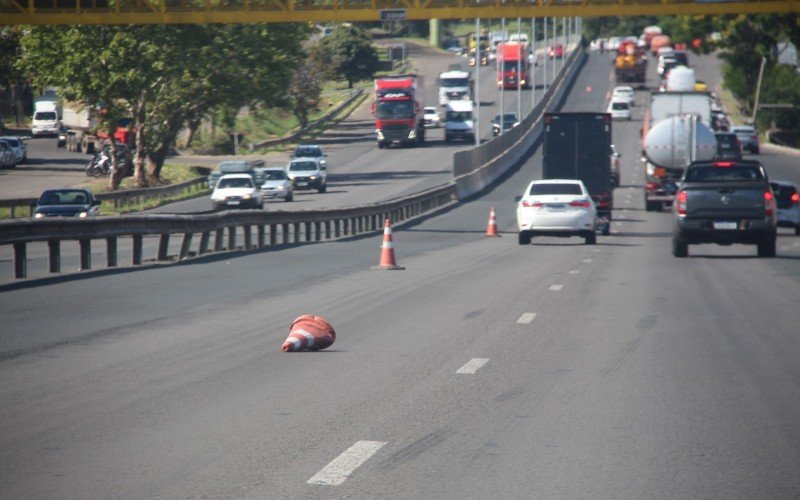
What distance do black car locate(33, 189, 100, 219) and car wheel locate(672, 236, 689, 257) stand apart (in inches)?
751

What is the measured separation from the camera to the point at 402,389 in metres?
10.7

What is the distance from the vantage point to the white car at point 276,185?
208 ft

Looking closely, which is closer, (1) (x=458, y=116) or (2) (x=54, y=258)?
(2) (x=54, y=258)

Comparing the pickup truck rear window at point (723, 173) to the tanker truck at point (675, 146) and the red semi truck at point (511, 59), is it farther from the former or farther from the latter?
the red semi truck at point (511, 59)

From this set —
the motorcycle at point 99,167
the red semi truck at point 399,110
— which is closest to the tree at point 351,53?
the red semi truck at point 399,110

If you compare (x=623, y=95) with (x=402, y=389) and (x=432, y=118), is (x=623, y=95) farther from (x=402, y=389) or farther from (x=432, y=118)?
(x=402, y=389)

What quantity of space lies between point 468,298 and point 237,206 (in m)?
35.8

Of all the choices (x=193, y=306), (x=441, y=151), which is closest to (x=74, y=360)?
(x=193, y=306)

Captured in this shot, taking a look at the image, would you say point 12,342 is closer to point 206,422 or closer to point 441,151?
point 206,422

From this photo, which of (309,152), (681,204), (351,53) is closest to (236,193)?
(309,152)

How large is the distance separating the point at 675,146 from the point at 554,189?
50.1ft

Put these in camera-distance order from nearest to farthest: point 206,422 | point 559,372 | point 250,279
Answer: point 206,422 < point 559,372 < point 250,279

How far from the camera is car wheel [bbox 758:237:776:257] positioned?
28.5 meters

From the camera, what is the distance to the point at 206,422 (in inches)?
363
